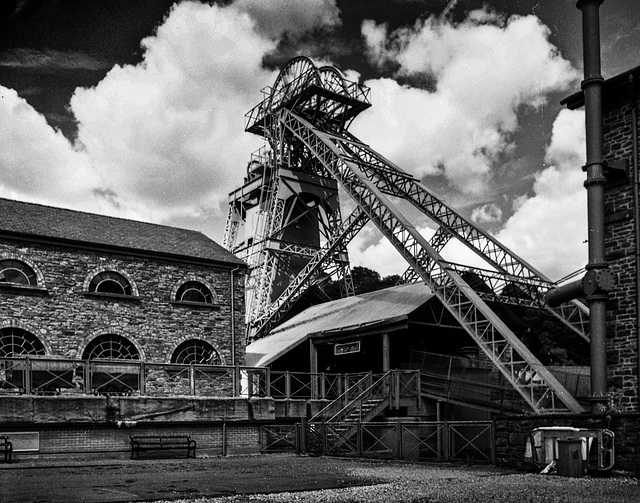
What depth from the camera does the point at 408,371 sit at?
967 inches

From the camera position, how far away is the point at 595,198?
1584 cm

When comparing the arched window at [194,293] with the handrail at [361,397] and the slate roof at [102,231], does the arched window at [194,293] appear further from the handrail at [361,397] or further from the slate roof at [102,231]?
the handrail at [361,397]

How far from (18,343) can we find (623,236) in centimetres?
1911

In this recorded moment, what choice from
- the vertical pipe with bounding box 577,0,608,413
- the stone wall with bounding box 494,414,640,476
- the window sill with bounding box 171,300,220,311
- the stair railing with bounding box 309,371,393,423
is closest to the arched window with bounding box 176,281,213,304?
the window sill with bounding box 171,300,220,311

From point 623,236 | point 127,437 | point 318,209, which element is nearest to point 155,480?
point 127,437

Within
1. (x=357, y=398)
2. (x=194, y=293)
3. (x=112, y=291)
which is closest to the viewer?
(x=357, y=398)

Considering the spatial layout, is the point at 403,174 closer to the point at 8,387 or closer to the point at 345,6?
the point at 345,6

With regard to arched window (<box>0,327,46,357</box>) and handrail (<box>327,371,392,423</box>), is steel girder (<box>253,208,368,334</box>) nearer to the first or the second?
handrail (<box>327,371,392,423</box>)

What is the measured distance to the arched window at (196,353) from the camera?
27922mm

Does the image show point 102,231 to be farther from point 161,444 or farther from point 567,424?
point 567,424

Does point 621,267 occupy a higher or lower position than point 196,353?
higher

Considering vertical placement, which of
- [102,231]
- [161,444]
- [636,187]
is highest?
[102,231]

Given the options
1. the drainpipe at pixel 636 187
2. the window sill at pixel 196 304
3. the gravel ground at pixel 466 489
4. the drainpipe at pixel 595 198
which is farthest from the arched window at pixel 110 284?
the drainpipe at pixel 636 187

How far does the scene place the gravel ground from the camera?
10156 millimetres
